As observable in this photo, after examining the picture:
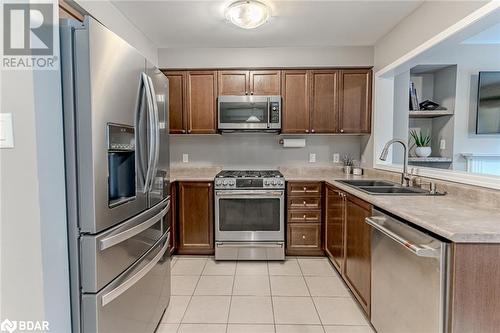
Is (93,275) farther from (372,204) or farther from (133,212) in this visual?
(372,204)

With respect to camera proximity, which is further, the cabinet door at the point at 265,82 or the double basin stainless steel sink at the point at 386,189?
the cabinet door at the point at 265,82

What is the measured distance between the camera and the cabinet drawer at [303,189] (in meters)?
3.13

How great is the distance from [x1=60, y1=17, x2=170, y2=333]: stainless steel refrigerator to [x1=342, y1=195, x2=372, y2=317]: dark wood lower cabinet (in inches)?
57.3

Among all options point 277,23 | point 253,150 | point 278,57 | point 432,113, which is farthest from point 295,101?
point 432,113

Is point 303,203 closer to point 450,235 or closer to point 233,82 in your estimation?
point 233,82

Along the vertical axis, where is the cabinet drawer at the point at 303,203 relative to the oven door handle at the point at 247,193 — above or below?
below

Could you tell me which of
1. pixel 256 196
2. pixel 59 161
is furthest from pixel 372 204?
pixel 59 161

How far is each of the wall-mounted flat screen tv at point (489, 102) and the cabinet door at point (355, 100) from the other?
1314mm

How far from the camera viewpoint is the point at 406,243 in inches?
52.7

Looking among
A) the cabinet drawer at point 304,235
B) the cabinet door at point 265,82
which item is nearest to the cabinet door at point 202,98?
the cabinet door at point 265,82

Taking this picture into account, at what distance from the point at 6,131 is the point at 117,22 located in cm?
190

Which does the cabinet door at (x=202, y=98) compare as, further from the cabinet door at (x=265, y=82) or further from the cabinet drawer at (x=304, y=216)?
the cabinet drawer at (x=304, y=216)

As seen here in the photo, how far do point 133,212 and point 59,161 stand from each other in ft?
1.50

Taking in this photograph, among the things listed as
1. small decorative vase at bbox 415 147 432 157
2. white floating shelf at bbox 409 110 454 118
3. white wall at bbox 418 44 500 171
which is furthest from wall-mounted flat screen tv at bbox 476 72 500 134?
small decorative vase at bbox 415 147 432 157
